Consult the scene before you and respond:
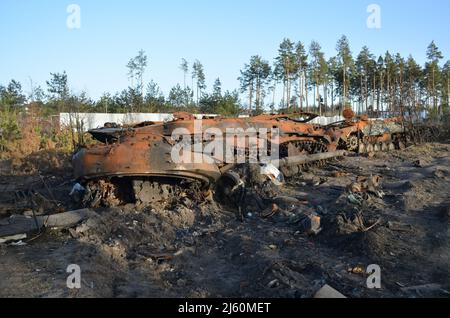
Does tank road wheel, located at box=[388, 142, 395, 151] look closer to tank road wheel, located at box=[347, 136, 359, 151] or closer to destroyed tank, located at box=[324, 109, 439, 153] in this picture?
destroyed tank, located at box=[324, 109, 439, 153]

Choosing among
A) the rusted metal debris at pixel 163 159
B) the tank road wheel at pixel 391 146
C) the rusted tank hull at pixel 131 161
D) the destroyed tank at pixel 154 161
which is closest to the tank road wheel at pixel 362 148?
the tank road wheel at pixel 391 146

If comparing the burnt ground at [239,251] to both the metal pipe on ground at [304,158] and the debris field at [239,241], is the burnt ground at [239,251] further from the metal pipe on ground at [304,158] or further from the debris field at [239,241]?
the metal pipe on ground at [304,158]

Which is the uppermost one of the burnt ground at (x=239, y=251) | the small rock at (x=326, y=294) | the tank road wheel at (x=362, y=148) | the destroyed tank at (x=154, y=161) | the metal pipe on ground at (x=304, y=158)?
the destroyed tank at (x=154, y=161)

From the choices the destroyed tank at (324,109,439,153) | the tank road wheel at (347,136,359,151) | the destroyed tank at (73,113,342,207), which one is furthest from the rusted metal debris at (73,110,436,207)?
the tank road wheel at (347,136,359,151)

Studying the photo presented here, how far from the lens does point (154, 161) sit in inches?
269

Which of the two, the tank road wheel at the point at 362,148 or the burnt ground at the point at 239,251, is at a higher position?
the tank road wheel at the point at 362,148

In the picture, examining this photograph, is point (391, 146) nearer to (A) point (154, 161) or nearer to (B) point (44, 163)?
(B) point (44, 163)

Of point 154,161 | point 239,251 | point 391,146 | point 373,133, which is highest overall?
point 154,161

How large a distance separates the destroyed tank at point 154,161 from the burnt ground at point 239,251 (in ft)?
1.33

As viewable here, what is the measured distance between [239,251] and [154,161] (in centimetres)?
219

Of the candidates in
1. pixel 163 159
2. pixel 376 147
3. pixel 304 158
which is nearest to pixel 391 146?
pixel 376 147

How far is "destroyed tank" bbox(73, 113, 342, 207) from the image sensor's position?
269 inches

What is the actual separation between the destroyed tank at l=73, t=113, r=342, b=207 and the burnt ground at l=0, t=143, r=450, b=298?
41cm

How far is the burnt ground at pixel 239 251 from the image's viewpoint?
4.17 meters
